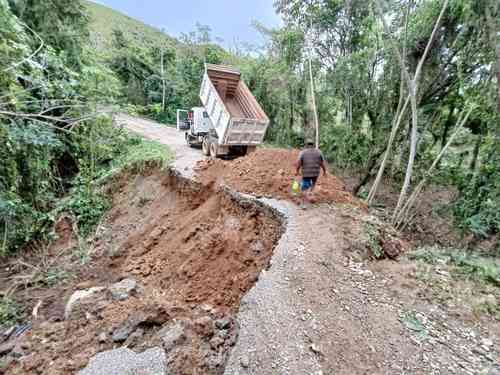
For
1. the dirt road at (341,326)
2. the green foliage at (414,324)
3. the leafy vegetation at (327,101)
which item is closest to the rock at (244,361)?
the dirt road at (341,326)

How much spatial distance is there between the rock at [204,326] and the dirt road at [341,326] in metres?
0.38

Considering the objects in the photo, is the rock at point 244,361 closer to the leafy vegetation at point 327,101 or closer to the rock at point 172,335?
the rock at point 172,335

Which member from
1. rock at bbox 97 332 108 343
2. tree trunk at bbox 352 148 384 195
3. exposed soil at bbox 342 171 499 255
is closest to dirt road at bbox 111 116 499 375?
rock at bbox 97 332 108 343

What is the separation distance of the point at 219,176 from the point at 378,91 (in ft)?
23.4

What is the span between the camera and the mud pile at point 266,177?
5105 millimetres

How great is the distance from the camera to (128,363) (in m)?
2.25

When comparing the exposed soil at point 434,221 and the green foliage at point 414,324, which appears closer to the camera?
the green foliage at point 414,324

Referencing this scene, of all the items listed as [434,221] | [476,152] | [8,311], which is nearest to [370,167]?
[434,221]

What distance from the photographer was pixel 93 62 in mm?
7832

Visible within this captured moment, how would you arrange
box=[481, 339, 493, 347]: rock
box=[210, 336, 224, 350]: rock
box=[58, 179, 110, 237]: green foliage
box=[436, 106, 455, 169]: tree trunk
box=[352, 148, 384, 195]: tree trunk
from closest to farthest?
box=[210, 336, 224, 350]: rock, box=[481, 339, 493, 347]: rock, box=[58, 179, 110, 237]: green foliage, box=[436, 106, 455, 169]: tree trunk, box=[352, 148, 384, 195]: tree trunk

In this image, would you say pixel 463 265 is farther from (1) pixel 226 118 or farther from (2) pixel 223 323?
(1) pixel 226 118

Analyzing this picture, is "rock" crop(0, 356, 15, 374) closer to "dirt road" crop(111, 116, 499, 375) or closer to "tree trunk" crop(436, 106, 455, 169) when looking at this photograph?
"dirt road" crop(111, 116, 499, 375)

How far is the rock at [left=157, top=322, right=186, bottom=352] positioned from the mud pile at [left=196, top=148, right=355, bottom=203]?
2.99m

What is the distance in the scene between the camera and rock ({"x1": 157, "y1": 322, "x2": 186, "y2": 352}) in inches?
91.7
